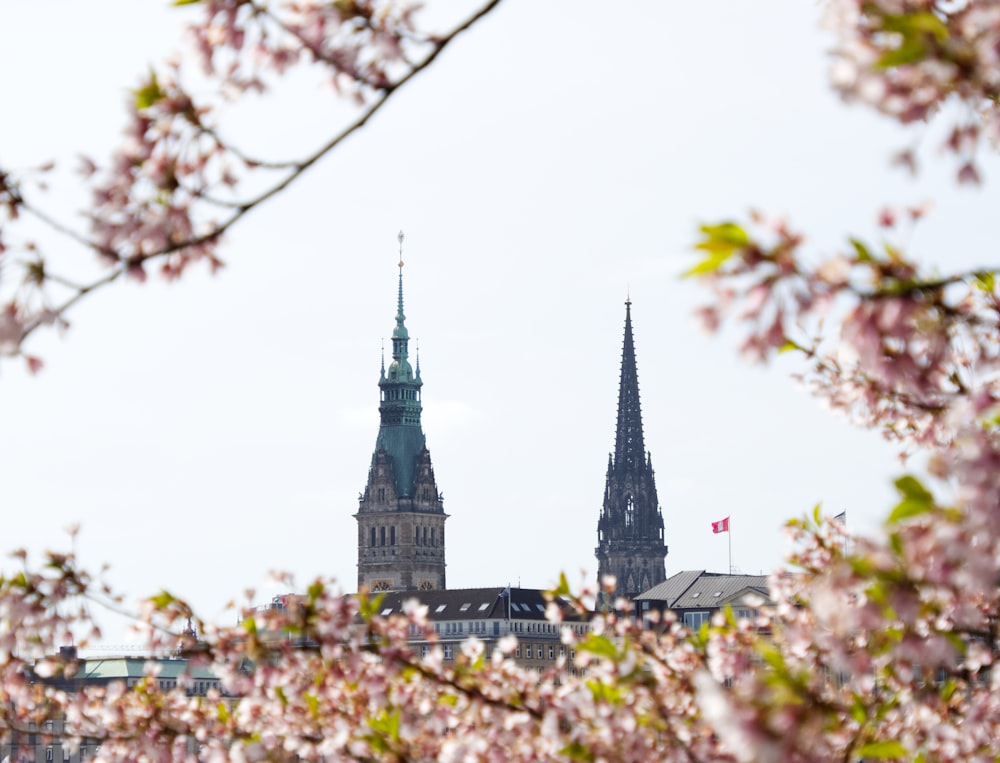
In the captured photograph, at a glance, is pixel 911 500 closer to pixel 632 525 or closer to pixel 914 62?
pixel 914 62

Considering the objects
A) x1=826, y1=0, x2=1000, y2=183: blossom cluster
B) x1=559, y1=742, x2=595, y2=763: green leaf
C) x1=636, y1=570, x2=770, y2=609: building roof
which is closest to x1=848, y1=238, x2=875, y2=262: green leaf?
x1=826, y1=0, x2=1000, y2=183: blossom cluster

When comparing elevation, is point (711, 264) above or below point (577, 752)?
above

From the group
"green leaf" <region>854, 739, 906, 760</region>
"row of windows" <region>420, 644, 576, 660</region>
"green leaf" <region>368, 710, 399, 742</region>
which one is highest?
"row of windows" <region>420, 644, 576, 660</region>

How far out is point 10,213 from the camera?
5.88 m

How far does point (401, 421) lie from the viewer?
619 ft

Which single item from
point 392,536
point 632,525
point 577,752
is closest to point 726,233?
point 577,752

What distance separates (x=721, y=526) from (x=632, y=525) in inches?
2236

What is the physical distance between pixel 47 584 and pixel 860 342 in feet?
15.9

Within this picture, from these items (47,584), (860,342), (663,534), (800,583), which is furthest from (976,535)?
(663,534)

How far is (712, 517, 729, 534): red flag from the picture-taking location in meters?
139

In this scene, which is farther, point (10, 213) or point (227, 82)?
point (227, 82)

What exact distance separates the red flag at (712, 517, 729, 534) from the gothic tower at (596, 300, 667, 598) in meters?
53.4

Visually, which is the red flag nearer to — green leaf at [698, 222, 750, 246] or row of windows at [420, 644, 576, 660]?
row of windows at [420, 644, 576, 660]

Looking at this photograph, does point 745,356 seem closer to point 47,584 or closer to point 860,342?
point 860,342
